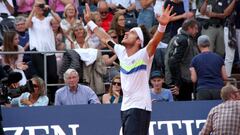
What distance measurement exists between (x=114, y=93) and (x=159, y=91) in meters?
0.78

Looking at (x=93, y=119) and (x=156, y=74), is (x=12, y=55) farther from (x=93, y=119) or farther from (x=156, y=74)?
(x=156, y=74)

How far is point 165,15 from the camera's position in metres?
12.7

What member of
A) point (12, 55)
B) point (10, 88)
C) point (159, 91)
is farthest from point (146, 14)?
point (10, 88)

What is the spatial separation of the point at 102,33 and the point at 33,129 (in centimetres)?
231

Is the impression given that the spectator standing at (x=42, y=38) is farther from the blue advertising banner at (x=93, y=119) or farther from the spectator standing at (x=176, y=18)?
the spectator standing at (x=176, y=18)

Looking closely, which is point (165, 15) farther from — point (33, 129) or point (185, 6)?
point (185, 6)

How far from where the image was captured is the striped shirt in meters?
14.7

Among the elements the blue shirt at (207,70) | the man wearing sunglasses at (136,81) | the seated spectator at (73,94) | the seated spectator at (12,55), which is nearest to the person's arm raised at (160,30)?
the man wearing sunglasses at (136,81)

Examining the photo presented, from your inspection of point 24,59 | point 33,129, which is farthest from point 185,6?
point 33,129

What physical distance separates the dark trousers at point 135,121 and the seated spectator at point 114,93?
334 centimetres

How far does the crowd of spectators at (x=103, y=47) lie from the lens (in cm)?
1653

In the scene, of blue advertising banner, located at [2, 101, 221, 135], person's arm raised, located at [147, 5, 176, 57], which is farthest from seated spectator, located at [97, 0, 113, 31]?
person's arm raised, located at [147, 5, 176, 57]

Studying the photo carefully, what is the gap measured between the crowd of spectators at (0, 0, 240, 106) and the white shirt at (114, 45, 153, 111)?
328 cm

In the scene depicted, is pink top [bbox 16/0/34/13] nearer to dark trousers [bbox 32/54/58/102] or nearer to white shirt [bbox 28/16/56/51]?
white shirt [bbox 28/16/56/51]
